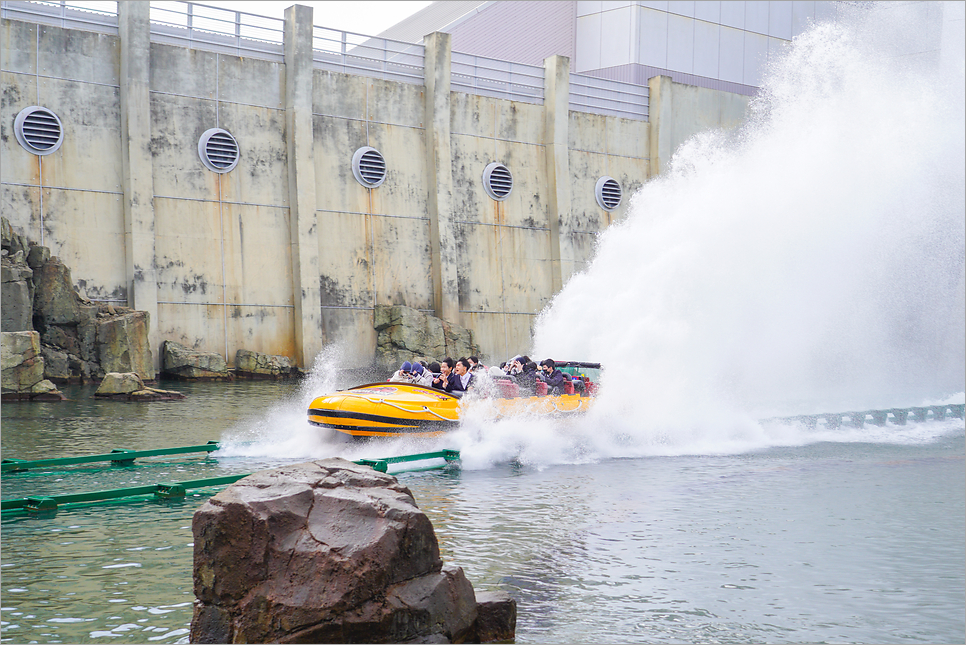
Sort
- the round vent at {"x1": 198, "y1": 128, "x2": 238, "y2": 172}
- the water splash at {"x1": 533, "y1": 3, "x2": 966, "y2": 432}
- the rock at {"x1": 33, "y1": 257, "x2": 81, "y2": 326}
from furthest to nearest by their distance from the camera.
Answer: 1. the round vent at {"x1": 198, "y1": 128, "x2": 238, "y2": 172}
2. the rock at {"x1": 33, "y1": 257, "x2": 81, "y2": 326}
3. the water splash at {"x1": 533, "y1": 3, "x2": 966, "y2": 432}

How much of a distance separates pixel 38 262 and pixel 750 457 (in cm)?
1657

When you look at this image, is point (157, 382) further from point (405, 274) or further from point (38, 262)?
point (405, 274)

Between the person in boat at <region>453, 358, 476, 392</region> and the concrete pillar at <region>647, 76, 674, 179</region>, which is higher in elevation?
the concrete pillar at <region>647, 76, 674, 179</region>

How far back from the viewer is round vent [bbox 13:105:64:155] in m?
22.8

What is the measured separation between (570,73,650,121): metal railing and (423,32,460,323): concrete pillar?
578 centimetres

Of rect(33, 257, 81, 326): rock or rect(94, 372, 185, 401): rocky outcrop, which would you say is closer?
rect(94, 372, 185, 401): rocky outcrop

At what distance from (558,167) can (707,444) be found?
18.0 m

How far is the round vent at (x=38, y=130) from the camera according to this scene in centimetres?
2275

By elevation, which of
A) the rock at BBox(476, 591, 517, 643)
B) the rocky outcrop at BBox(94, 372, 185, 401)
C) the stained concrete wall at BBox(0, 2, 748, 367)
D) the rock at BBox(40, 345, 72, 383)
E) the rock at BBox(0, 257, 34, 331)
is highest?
the stained concrete wall at BBox(0, 2, 748, 367)

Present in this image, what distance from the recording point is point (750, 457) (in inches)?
547

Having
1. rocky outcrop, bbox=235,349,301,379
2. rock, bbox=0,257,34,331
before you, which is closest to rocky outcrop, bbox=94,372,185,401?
rock, bbox=0,257,34,331

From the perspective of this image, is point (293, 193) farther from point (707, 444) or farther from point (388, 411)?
point (707, 444)

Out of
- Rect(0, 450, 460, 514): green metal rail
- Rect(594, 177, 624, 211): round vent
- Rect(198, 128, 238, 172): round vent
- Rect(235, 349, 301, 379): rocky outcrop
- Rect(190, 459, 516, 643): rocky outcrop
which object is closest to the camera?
Rect(190, 459, 516, 643): rocky outcrop

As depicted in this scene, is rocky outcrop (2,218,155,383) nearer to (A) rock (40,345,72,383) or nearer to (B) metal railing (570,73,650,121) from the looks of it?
(A) rock (40,345,72,383)
